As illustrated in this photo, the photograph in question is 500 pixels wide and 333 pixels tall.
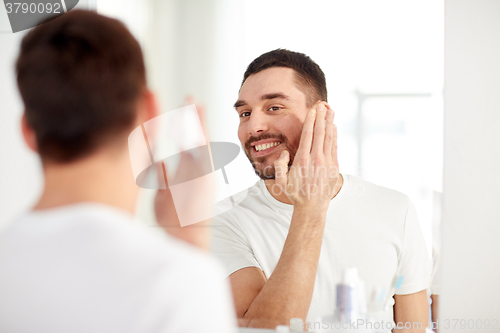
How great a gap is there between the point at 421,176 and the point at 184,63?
1.58 ft

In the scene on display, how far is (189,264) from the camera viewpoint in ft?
1.19

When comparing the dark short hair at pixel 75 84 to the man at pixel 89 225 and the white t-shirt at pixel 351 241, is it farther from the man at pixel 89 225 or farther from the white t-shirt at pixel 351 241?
the white t-shirt at pixel 351 241

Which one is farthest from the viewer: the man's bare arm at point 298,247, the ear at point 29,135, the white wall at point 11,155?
the white wall at point 11,155

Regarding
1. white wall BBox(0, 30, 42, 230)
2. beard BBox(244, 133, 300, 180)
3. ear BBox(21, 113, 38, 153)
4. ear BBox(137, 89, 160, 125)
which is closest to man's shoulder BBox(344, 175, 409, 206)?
beard BBox(244, 133, 300, 180)

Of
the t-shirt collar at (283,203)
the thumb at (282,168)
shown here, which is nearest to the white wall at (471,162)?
the t-shirt collar at (283,203)

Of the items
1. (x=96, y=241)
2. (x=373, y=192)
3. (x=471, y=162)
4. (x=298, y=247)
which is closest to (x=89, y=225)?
(x=96, y=241)

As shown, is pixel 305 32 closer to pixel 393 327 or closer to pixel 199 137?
pixel 199 137

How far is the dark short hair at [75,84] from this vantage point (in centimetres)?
44

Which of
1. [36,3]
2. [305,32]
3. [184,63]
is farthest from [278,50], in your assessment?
[36,3]

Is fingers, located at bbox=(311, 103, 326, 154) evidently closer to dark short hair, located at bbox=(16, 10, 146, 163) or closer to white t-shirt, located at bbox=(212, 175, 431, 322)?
white t-shirt, located at bbox=(212, 175, 431, 322)

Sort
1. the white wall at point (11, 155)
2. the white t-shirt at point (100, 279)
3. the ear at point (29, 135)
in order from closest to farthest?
1. the white t-shirt at point (100, 279)
2. the ear at point (29, 135)
3. the white wall at point (11, 155)

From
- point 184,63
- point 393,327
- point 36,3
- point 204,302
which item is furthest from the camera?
point 36,3

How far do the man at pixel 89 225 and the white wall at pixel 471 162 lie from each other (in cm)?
47

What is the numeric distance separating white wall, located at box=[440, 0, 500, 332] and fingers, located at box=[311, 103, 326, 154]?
208 millimetres
